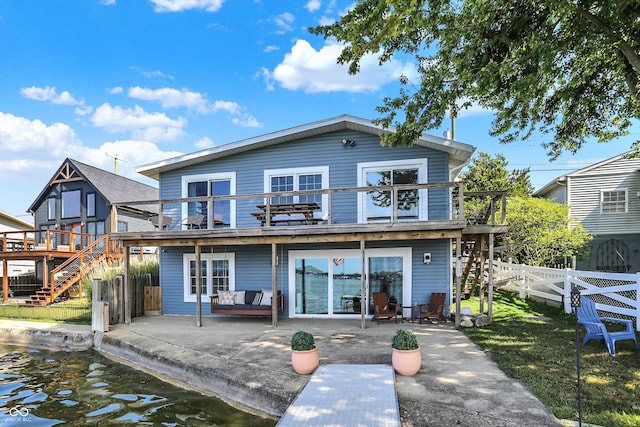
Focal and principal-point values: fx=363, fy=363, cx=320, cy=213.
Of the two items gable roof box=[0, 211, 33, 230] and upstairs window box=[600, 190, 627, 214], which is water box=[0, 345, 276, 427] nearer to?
upstairs window box=[600, 190, 627, 214]

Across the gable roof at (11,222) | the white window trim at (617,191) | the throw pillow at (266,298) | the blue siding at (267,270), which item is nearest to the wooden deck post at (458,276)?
the blue siding at (267,270)

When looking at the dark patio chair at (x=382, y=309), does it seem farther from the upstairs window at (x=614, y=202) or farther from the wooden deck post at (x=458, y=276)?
the upstairs window at (x=614, y=202)

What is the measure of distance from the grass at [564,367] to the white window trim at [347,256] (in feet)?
7.05

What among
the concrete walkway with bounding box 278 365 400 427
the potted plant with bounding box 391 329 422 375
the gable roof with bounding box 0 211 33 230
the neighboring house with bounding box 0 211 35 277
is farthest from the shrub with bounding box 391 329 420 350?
the gable roof with bounding box 0 211 33 230

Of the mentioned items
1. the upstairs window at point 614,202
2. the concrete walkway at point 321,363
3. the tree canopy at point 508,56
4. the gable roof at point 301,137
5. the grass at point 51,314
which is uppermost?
the tree canopy at point 508,56

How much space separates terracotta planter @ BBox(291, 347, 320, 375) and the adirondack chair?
17.0 ft

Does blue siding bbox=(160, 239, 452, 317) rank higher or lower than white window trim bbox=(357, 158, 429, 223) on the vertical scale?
lower

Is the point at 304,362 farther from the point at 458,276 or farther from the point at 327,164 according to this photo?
the point at 327,164

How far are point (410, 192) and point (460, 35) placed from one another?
4428 mm

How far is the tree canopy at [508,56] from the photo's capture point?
21.8 feet

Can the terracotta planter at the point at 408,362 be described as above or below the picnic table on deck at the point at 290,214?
below

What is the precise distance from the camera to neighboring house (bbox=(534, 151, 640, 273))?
16.8 meters

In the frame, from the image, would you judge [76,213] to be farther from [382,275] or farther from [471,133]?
[471,133]

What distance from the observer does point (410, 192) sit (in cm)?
1049
